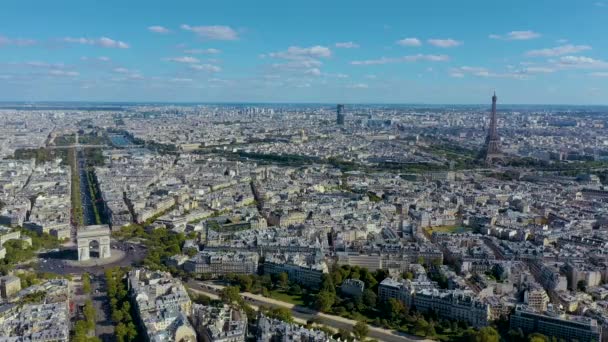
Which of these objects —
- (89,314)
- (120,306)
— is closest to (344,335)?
(120,306)

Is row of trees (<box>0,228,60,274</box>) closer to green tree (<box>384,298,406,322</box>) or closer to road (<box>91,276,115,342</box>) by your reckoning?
road (<box>91,276,115,342</box>)

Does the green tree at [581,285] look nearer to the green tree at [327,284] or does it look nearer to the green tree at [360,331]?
the green tree at [327,284]

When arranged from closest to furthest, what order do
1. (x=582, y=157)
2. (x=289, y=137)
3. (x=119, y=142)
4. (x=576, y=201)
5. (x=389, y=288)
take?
(x=389, y=288)
(x=576, y=201)
(x=582, y=157)
(x=119, y=142)
(x=289, y=137)

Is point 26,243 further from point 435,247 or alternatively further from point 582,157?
point 582,157

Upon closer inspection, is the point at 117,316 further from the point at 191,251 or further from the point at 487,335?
the point at 487,335

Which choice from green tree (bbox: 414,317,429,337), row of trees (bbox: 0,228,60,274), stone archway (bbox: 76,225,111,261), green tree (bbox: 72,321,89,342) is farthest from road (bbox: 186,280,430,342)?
row of trees (bbox: 0,228,60,274)

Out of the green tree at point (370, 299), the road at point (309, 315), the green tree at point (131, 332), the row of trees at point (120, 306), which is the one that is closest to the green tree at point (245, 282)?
the road at point (309, 315)

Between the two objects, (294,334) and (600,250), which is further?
(600,250)

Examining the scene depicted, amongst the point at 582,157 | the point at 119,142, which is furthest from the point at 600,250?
the point at 119,142
